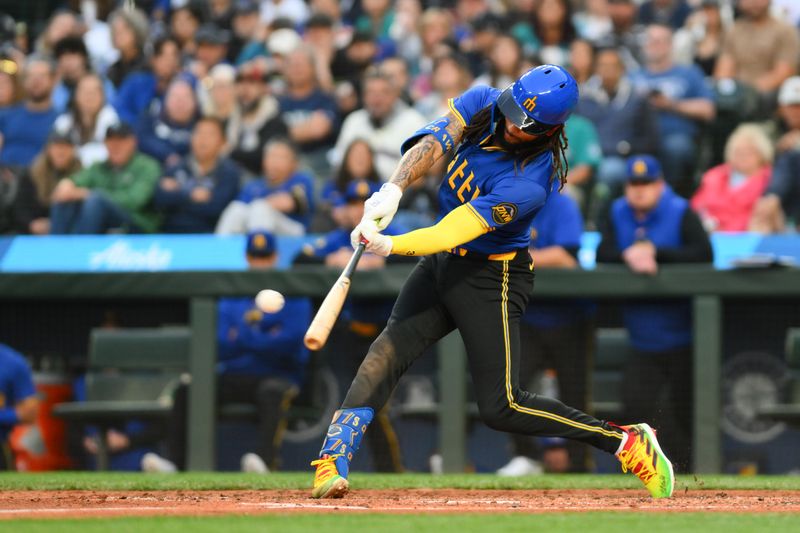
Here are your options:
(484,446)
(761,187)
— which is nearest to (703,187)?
(761,187)

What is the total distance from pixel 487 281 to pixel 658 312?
271 centimetres

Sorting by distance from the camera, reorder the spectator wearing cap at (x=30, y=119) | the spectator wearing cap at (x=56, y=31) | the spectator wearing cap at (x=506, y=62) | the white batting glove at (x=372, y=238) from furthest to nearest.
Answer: the spectator wearing cap at (x=56, y=31) → the spectator wearing cap at (x=30, y=119) → the spectator wearing cap at (x=506, y=62) → the white batting glove at (x=372, y=238)

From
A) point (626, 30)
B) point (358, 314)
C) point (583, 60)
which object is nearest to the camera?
point (358, 314)

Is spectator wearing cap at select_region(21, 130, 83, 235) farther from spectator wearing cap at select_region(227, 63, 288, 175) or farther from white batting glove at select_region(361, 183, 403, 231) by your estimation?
white batting glove at select_region(361, 183, 403, 231)

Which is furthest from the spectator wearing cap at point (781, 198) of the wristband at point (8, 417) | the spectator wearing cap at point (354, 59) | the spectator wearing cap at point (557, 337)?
the wristband at point (8, 417)

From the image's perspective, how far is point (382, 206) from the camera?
481 cm

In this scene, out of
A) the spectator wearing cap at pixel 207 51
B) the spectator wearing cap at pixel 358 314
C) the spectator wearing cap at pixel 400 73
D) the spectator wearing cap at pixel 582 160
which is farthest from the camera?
the spectator wearing cap at pixel 207 51

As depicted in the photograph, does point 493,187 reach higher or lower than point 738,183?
lower

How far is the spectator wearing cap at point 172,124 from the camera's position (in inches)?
388

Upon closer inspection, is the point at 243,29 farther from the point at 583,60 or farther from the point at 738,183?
the point at 738,183

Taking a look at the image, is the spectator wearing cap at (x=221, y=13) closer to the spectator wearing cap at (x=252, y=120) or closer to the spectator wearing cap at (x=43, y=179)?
the spectator wearing cap at (x=252, y=120)

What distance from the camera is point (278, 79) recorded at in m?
10.5

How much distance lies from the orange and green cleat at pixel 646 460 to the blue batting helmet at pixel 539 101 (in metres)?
1.35

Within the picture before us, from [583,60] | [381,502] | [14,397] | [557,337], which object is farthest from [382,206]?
[583,60]
